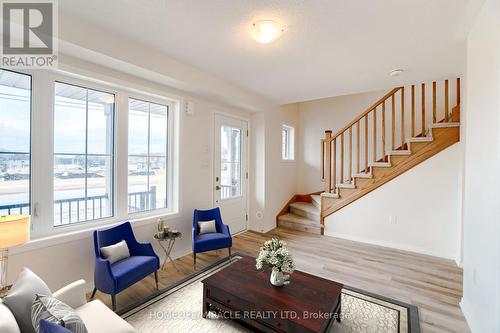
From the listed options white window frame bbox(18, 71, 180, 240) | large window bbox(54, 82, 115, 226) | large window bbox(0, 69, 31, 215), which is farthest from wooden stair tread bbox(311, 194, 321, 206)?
large window bbox(0, 69, 31, 215)

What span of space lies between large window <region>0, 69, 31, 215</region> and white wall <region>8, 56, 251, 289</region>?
1.25 feet

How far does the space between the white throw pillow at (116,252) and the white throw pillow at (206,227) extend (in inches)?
39.5

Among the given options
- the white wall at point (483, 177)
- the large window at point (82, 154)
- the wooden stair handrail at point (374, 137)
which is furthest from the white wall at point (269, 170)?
the white wall at point (483, 177)

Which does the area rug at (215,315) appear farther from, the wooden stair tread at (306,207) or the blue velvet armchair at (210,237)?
the wooden stair tread at (306,207)

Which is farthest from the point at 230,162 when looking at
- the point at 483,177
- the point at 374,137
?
the point at 483,177

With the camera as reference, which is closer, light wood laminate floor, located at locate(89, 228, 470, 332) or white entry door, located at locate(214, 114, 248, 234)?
light wood laminate floor, located at locate(89, 228, 470, 332)

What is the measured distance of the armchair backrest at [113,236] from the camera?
222 cm

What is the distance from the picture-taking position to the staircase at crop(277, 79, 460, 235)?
3.61m

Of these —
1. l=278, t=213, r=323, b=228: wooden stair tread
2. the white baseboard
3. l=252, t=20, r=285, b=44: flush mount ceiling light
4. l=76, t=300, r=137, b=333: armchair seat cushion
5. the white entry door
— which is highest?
l=252, t=20, r=285, b=44: flush mount ceiling light

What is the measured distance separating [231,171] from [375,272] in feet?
8.91

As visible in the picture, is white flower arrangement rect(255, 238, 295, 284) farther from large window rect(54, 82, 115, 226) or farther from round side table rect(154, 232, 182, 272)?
large window rect(54, 82, 115, 226)

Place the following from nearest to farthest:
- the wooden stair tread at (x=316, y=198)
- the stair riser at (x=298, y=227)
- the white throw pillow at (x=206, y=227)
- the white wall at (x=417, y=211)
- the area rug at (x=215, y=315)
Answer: the area rug at (x=215, y=315) → the white throw pillow at (x=206, y=227) → the white wall at (x=417, y=211) → the stair riser at (x=298, y=227) → the wooden stair tread at (x=316, y=198)

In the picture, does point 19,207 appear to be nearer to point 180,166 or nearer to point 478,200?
point 180,166

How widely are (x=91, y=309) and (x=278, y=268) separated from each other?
1347 mm
